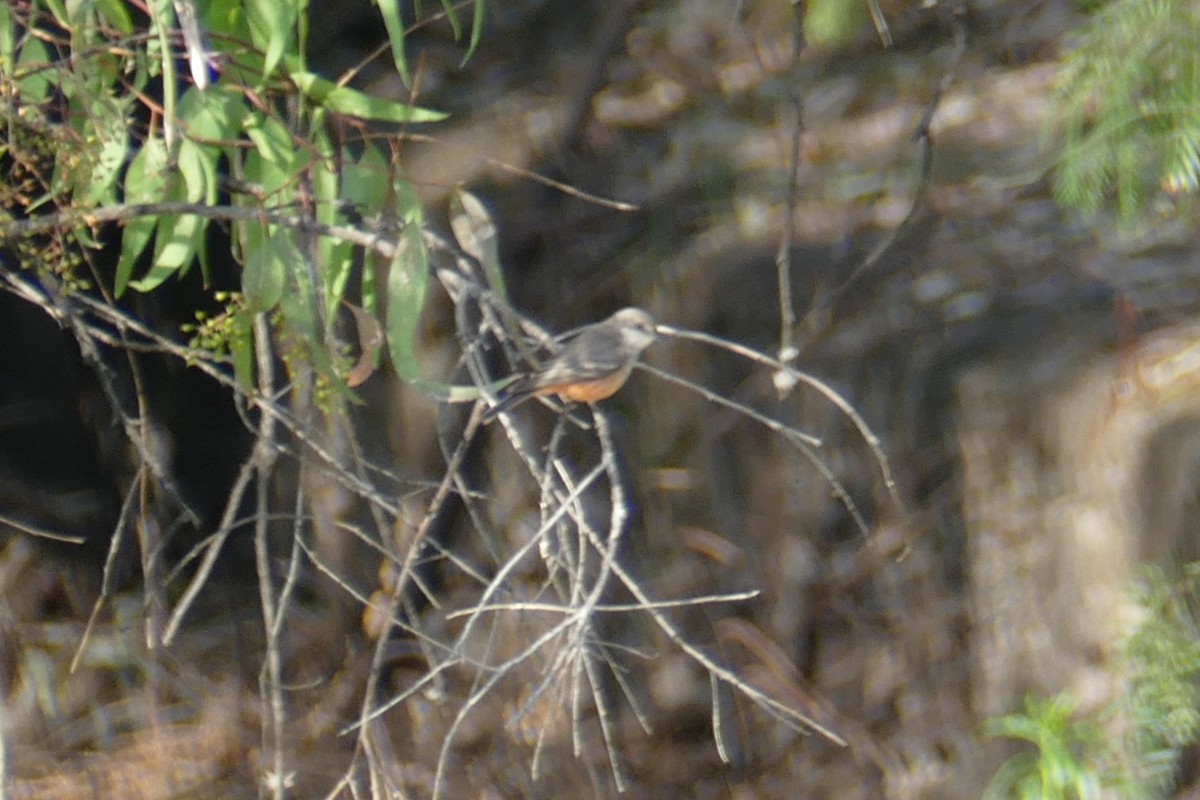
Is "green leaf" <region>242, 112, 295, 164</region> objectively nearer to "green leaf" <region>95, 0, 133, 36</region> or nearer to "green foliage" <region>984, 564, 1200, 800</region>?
"green leaf" <region>95, 0, 133, 36</region>

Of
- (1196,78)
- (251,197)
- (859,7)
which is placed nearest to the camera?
(1196,78)

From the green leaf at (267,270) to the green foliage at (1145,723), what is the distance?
5.32ft

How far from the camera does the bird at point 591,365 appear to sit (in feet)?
8.68

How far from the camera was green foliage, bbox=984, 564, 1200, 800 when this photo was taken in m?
2.76

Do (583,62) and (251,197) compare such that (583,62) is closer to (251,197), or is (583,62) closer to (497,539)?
(497,539)

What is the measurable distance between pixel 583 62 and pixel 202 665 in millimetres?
1984

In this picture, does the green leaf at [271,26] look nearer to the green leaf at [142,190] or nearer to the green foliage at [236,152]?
the green foliage at [236,152]

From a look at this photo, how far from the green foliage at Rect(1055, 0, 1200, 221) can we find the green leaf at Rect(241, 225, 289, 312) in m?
1.13

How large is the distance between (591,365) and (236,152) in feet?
2.67

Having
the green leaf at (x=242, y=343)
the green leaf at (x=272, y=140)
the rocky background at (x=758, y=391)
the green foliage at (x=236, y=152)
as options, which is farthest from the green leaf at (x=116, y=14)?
→ the rocky background at (x=758, y=391)

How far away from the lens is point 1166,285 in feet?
10.5

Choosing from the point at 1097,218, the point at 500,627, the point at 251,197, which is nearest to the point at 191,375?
the point at 500,627

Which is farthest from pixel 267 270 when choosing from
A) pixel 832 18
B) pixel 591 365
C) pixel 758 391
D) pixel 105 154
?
pixel 758 391

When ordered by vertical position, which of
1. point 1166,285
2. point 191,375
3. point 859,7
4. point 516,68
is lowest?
point 191,375
